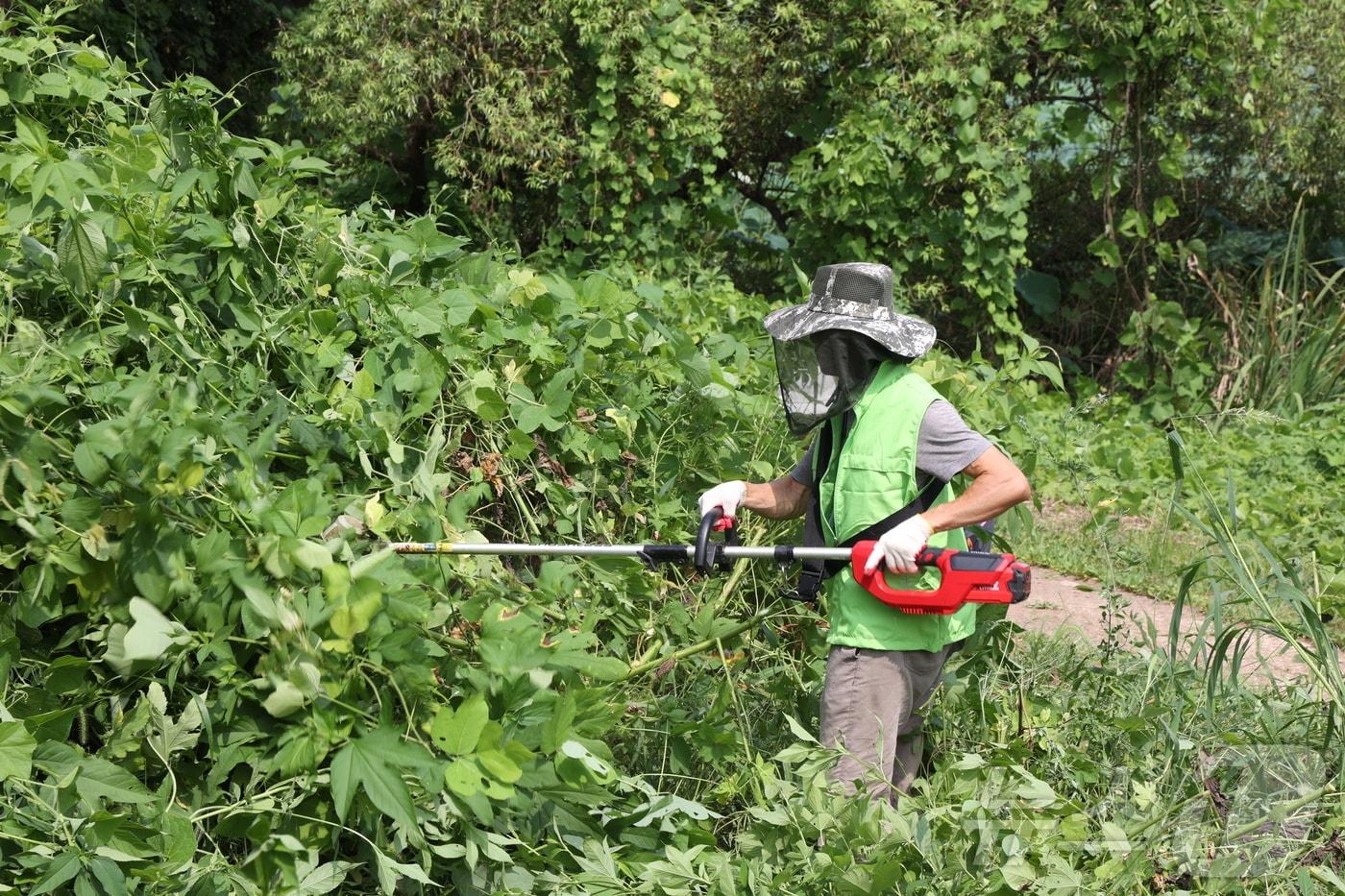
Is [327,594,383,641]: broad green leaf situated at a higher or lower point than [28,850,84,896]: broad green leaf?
higher

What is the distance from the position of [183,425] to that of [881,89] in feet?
19.6

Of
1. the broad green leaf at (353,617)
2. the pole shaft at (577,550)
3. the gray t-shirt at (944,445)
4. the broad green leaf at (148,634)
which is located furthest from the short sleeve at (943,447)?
the broad green leaf at (148,634)

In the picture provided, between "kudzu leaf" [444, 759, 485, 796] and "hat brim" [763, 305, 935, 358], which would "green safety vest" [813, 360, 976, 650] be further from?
"kudzu leaf" [444, 759, 485, 796]

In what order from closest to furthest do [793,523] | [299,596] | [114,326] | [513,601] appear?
1. [299,596]
2. [114,326]
3. [513,601]
4. [793,523]

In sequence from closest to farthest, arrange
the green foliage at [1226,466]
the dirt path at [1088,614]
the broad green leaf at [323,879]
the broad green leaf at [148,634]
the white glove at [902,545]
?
1. the broad green leaf at [148,634]
2. the broad green leaf at [323,879]
3. the white glove at [902,545]
4. the dirt path at [1088,614]
5. the green foliage at [1226,466]

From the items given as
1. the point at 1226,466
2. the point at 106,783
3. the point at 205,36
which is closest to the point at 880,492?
the point at 106,783

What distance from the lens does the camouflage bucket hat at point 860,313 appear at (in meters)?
2.98

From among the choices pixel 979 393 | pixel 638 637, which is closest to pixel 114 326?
pixel 638 637

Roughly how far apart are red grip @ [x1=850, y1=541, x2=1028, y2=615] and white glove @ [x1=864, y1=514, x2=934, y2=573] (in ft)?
0.09

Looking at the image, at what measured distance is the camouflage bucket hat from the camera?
2980 millimetres

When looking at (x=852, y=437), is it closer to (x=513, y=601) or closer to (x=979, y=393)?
(x=513, y=601)

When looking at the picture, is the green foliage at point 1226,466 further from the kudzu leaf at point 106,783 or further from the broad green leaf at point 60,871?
the broad green leaf at point 60,871

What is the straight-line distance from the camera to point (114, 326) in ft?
9.60

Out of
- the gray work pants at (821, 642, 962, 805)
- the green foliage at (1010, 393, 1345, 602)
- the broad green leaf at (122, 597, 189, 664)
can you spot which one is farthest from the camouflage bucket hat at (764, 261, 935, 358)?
the green foliage at (1010, 393, 1345, 602)
